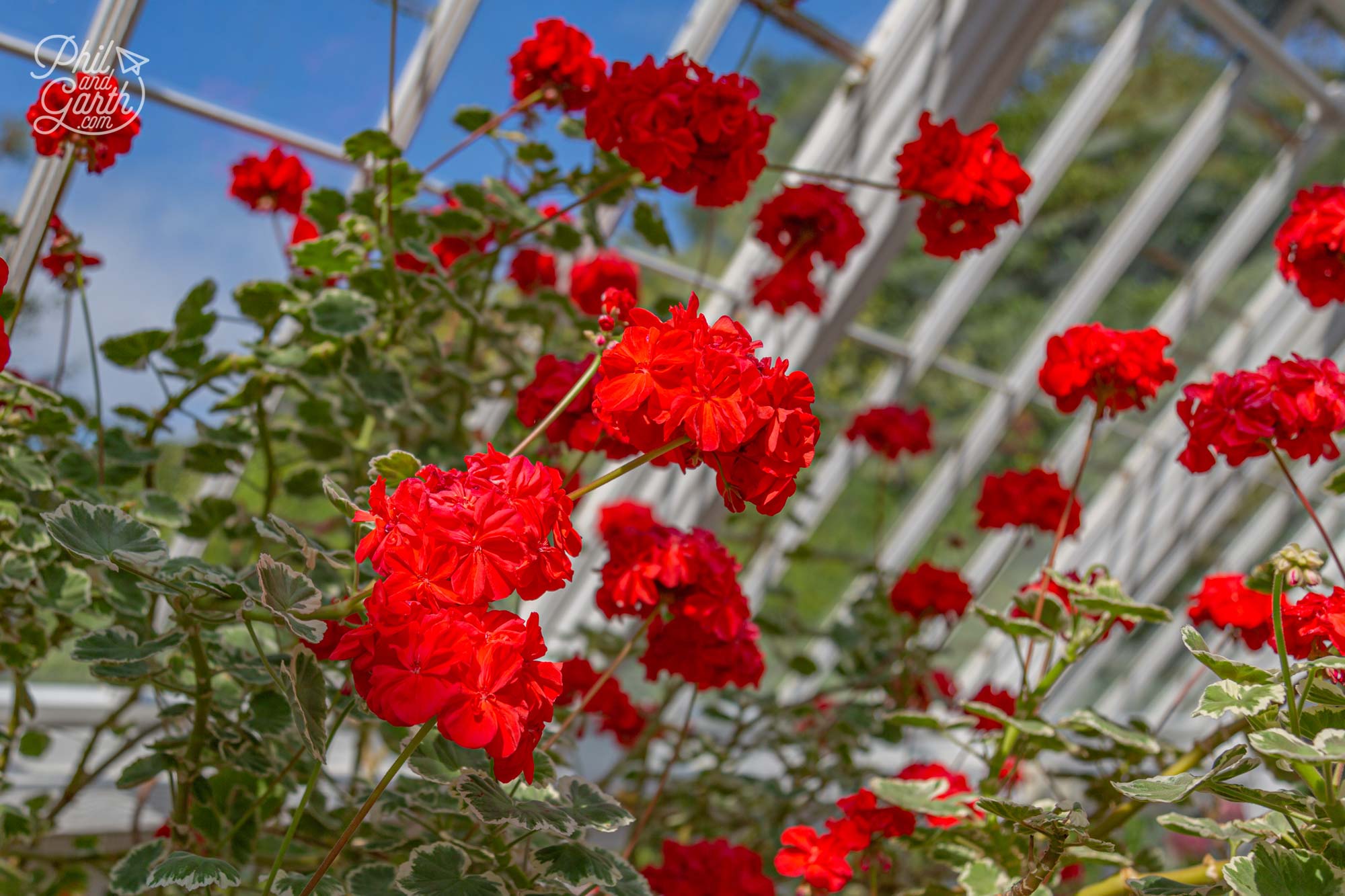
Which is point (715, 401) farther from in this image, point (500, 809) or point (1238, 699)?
point (1238, 699)

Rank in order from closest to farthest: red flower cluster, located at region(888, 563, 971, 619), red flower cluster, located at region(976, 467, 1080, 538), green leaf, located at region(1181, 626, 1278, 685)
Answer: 1. green leaf, located at region(1181, 626, 1278, 685)
2. red flower cluster, located at region(976, 467, 1080, 538)
3. red flower cluster, located at region(888, 563, 971, 619)

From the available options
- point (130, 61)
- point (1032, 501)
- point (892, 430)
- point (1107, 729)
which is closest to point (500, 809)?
point (1107, 729)

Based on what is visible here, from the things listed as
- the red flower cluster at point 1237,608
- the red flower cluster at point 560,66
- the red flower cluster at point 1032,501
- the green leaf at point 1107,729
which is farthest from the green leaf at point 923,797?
the red flower cluster at point 560,66

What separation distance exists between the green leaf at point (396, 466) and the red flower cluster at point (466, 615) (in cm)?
12

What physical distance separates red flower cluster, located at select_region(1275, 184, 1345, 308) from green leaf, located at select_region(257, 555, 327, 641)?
127 centimetres

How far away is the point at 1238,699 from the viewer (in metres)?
0.88

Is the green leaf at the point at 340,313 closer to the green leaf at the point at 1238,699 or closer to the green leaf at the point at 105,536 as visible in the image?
the green leaf at the point at 105,536

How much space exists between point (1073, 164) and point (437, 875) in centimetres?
286

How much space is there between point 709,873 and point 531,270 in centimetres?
109

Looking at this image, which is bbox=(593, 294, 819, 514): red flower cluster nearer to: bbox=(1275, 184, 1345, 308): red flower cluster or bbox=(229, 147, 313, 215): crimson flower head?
bbox=(1275, 184, 1345, 308): red flower cluster

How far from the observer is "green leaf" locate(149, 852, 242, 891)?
0.74 meters

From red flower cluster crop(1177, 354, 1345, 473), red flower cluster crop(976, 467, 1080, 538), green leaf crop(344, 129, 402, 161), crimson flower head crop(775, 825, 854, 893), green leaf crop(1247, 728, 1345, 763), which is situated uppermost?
green leaf crop(344, 129, 402, 161)

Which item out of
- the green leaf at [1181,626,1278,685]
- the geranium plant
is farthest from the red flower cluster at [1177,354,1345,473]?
the green leaf at [1181,626,1278,685]

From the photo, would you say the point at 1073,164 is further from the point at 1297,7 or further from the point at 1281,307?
the point at 1281,307
